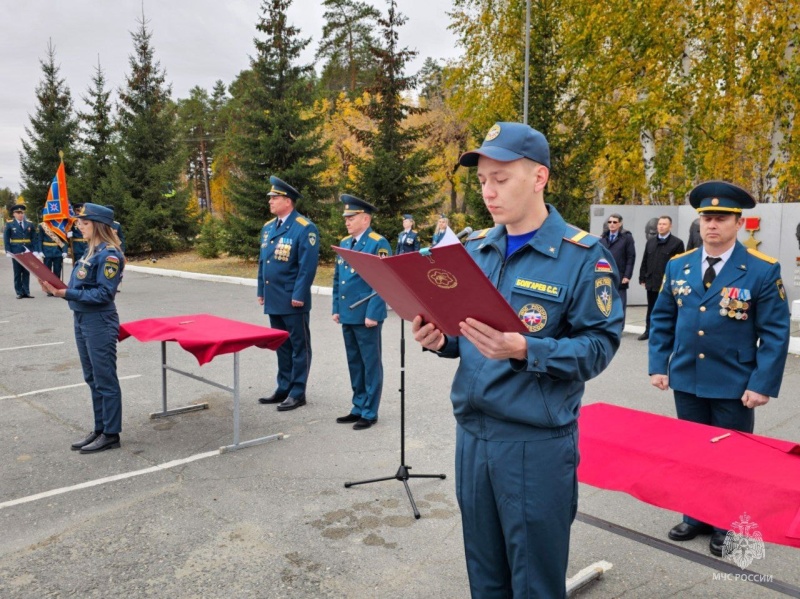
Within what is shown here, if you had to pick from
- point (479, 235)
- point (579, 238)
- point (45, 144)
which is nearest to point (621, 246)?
point (479, 235)

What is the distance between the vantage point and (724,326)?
3570 mm

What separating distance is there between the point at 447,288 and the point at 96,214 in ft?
13.7

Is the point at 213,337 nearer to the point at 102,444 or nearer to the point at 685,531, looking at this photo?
the point at 102,444

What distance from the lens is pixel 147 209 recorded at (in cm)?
2798

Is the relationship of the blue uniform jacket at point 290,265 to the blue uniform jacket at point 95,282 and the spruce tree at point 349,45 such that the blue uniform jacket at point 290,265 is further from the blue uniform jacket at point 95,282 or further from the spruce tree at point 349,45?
the spruce tree at point 349,45

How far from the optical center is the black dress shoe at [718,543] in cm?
356

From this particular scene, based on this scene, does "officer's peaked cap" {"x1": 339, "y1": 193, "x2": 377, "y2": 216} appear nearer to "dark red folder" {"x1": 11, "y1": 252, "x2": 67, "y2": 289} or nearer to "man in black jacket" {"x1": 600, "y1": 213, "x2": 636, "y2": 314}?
"dark red folder" {"x1": 11, "y1": 252, "x2": 67, "y2": 289}

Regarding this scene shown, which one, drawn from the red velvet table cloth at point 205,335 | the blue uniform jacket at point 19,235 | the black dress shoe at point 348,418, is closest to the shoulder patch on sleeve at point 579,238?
the red velvet table cloth at point 205,335

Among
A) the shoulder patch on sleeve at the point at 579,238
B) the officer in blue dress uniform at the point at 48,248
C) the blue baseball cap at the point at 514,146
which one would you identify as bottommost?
the officer in blue dress uniform at the point at 48,248

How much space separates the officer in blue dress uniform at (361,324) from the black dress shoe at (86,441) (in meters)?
2.03

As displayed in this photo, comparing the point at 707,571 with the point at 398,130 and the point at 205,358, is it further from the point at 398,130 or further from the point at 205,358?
the point at 398,130

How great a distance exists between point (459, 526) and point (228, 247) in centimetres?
2064

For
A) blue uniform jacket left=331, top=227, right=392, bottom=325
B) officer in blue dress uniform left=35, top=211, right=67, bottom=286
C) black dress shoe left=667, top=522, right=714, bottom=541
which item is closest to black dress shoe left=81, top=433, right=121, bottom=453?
blue uniform jacket left=331, top=227, right=392, bottom=325

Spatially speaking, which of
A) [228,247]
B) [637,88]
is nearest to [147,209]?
[228,247]
